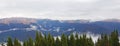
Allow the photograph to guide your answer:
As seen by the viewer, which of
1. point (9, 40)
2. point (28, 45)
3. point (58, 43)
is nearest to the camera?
point (9, 40)

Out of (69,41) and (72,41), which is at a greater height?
(72,41)

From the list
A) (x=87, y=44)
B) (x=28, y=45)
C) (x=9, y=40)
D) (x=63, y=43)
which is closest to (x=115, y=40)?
(x=87, y=44)

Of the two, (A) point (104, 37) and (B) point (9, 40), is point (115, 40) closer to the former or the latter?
(A) point (104, 37)

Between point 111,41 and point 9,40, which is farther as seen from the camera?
point 111,41

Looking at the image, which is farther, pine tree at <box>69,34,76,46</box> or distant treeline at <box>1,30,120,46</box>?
pine tree at <box>69,34,76,46</box>

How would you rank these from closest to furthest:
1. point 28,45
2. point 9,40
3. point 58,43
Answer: point 9,40, point 28,45, point 58,43

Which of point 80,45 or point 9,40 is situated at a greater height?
point 9,40

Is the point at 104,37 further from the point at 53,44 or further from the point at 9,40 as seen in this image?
the point at 9,40

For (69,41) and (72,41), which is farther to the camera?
(69,41)

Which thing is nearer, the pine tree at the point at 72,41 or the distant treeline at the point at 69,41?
the distant treeline at the point at 69,41
